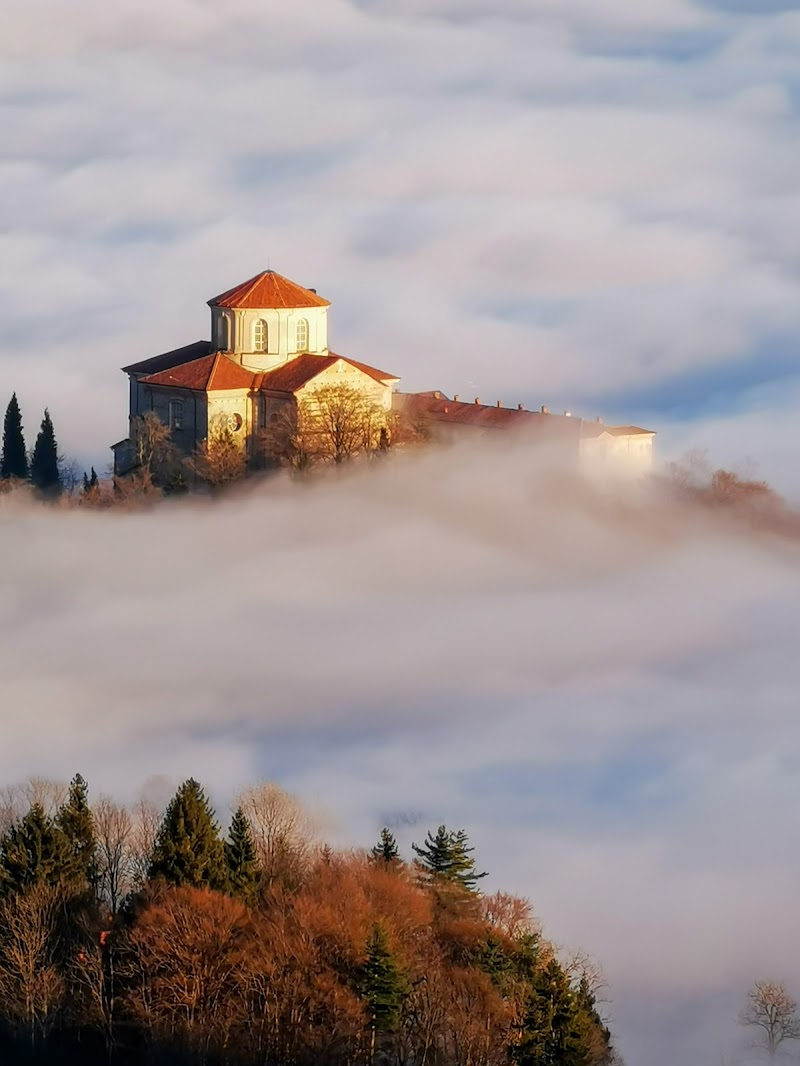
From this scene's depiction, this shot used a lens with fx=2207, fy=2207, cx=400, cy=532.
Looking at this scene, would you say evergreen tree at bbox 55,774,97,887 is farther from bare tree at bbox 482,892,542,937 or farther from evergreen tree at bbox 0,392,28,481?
evergreen tree at bbox 0,392,28,481

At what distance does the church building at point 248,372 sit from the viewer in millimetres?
61562

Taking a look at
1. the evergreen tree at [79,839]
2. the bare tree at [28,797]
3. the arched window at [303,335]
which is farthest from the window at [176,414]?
the evergreen tree at [79,839]

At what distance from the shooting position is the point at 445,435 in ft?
225

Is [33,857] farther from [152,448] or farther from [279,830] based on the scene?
[152,448]

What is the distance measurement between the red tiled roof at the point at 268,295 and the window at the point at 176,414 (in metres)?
3.32

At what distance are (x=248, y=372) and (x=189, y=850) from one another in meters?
30.1

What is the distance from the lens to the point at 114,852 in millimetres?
36875

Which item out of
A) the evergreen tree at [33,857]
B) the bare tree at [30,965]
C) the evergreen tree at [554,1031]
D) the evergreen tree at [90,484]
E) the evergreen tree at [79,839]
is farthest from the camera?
the evergreen tree at [90,484]

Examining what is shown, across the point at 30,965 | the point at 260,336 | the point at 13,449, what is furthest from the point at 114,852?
the point at 13,449

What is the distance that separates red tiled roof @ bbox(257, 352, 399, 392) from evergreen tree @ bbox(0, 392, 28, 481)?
9.03 metres

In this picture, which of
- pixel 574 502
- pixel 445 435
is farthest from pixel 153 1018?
pixel 574 502

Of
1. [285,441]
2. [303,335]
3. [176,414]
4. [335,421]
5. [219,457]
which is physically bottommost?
[219,457]

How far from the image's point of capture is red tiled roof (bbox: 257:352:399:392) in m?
61.2

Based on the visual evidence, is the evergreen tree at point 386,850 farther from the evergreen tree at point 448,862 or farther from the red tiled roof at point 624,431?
the red tiled roof at point 624,431
